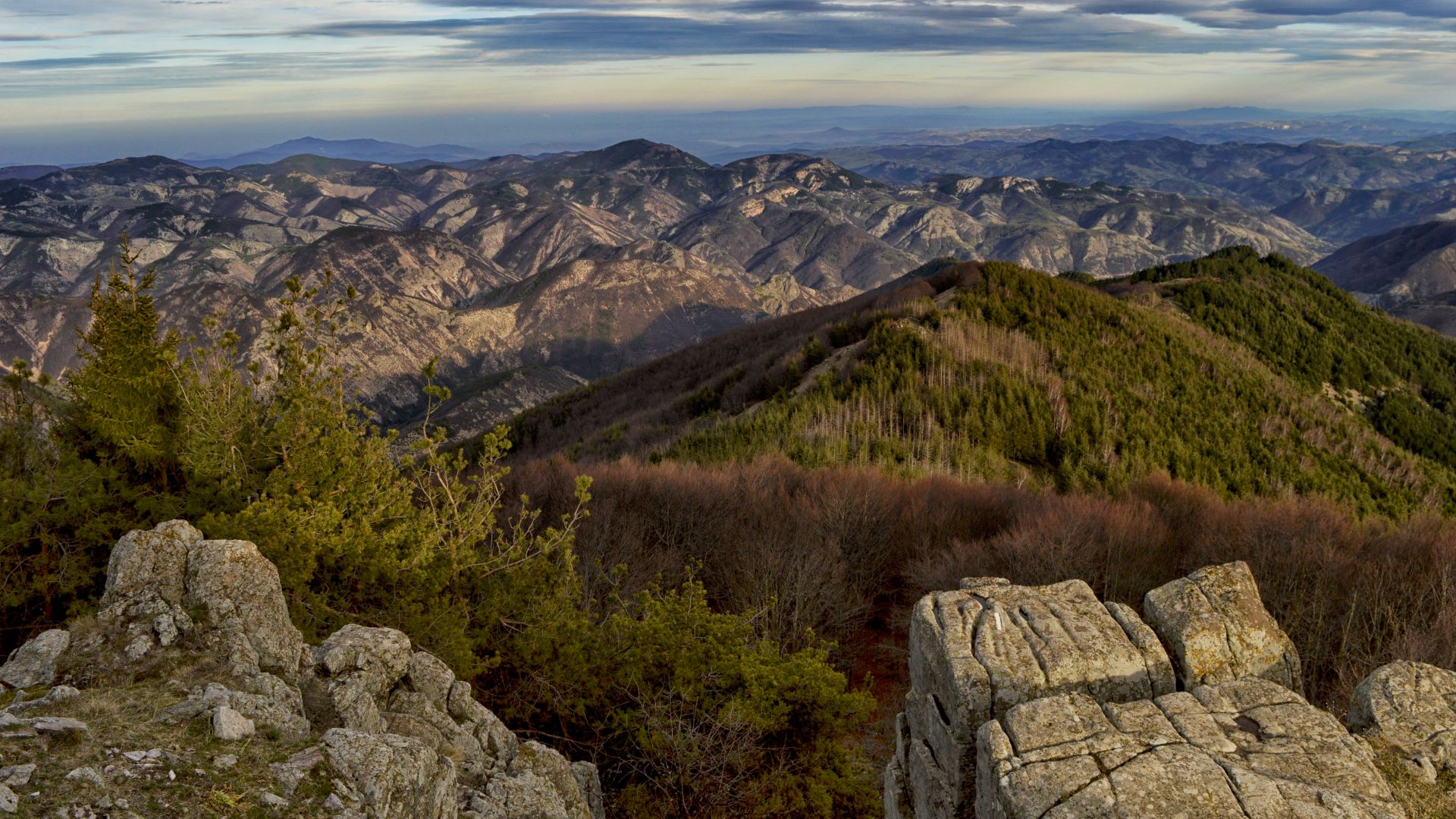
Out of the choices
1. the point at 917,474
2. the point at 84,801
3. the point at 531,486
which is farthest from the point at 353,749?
the point at 917,474

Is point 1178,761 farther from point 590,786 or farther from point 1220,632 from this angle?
point 590,786

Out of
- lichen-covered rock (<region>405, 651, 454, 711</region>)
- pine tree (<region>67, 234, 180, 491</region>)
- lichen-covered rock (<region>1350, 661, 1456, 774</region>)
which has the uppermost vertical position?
pine tree (<region>67, 234, 180, 491</region>)

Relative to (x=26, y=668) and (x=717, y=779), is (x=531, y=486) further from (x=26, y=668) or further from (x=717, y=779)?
(x=26, y=668)

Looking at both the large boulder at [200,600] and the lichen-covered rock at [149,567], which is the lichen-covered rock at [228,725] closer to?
the large boulder at [200,600]

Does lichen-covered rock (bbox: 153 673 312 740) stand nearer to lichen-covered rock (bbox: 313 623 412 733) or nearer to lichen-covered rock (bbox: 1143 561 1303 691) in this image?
lichen-covered rock (bbox: 313 623 412 733)

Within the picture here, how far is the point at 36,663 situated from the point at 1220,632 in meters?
16.8

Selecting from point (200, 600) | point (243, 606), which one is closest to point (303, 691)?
point (243, 606)

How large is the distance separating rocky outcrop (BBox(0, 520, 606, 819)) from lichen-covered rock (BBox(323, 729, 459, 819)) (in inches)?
0.6

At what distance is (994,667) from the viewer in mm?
11789

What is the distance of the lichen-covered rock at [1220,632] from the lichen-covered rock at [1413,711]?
125 centimetres

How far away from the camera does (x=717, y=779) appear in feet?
53.0

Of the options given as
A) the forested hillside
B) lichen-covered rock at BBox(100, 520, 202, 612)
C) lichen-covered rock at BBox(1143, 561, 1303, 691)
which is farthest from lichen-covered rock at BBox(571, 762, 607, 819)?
the forested hillside

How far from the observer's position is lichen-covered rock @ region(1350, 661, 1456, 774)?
34.0ft

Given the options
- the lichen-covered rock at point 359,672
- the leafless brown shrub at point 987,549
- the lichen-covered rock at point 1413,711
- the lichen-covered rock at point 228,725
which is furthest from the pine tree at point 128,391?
the lichen-covered rock at point 1413,711
